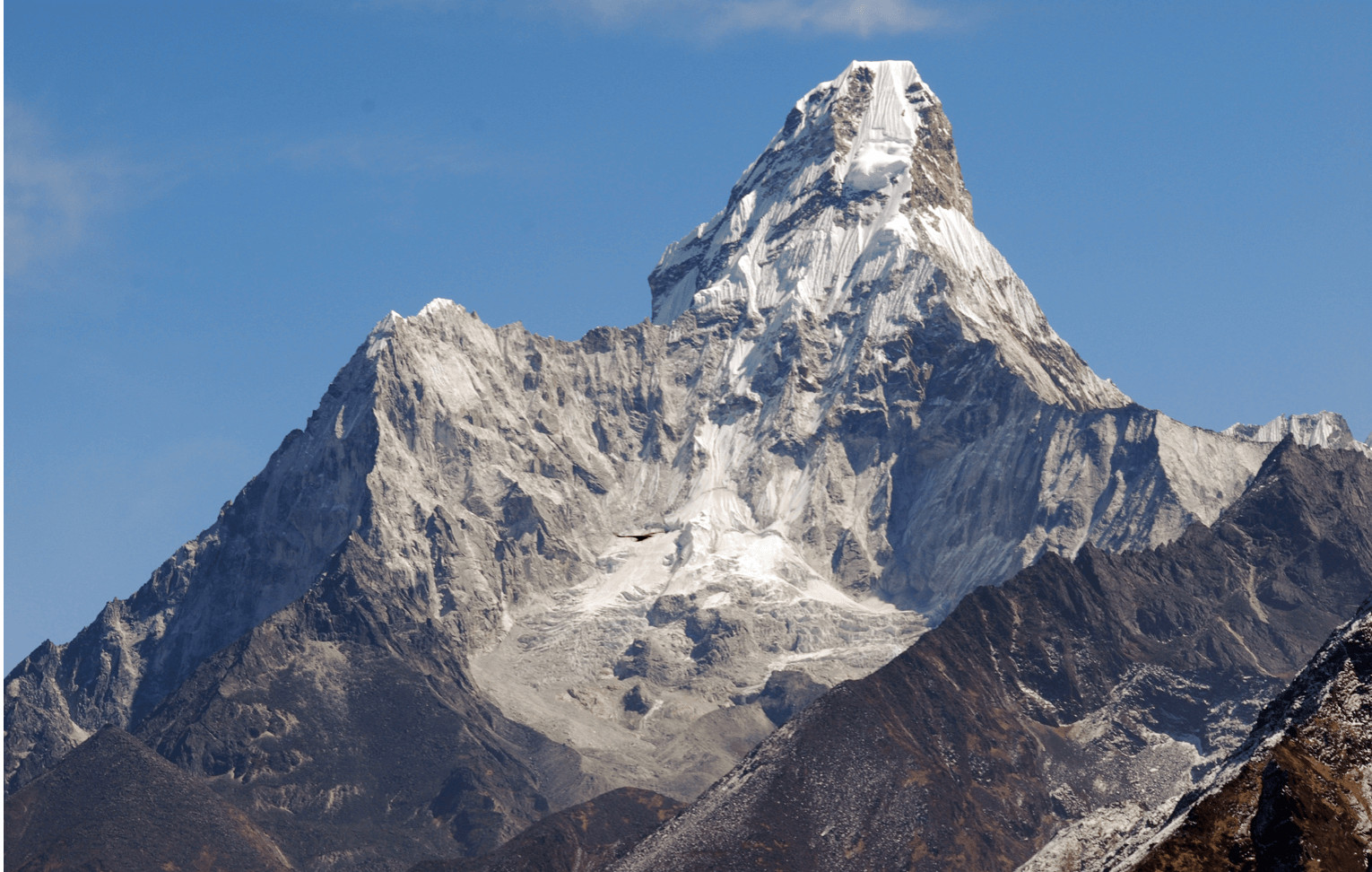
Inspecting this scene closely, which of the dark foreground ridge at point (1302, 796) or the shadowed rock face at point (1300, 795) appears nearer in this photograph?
the dark foreground ridge at point (1302, 796)

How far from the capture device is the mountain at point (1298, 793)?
123438mm

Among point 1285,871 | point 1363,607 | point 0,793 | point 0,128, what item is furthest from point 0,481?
point 0,793

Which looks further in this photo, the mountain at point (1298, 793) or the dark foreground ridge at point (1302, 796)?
the mountain at point (1298, 793)

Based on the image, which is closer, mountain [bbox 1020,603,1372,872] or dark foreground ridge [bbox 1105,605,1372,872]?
dark foreground ridge [bbox 1105,605,1372,872]

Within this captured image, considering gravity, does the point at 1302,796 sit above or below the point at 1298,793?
below

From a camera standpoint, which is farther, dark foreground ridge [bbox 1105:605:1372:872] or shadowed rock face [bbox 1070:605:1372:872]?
shadowed rock face [bbox 1070:605:1372:872]

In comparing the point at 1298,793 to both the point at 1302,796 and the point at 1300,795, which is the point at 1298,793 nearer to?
the point at 1300,795

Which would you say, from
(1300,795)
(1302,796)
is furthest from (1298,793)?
(1302,796)

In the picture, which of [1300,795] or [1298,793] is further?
[1298,793]

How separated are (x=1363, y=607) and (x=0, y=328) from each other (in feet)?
348

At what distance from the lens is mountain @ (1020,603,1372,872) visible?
123438 mm

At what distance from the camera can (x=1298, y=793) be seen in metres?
125

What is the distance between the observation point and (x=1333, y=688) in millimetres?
133875

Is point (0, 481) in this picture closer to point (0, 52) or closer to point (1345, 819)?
point (0, 52)
